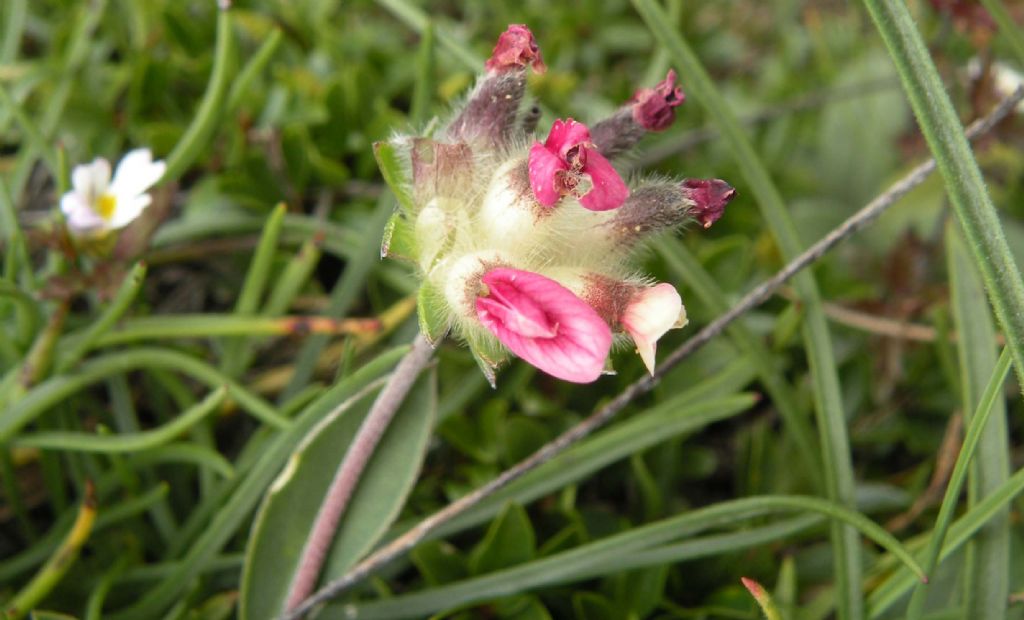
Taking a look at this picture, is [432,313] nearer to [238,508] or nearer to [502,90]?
[502,90]

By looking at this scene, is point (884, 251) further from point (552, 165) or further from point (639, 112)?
point (552, 165)

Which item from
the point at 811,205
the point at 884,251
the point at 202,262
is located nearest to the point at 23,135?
the point at 202,262

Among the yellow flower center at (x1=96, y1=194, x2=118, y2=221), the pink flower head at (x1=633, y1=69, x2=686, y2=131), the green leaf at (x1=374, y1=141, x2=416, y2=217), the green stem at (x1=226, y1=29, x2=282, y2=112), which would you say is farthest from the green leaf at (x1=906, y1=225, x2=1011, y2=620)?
the yellow flower center at (x1=96, y1=194, x2=118, y2=221)

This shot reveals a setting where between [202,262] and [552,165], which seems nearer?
[552,165]

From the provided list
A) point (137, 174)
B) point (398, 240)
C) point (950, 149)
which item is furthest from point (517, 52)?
point (137, 174)

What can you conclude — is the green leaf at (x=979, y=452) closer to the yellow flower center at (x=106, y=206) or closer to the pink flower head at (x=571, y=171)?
the pink flower head at (x=571, y=171)

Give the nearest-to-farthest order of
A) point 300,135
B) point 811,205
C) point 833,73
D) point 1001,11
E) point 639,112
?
point 639,112
point 1001,11
point 300,135
point 811,205
point 833,73

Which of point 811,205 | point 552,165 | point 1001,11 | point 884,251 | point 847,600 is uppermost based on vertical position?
point 552,165
